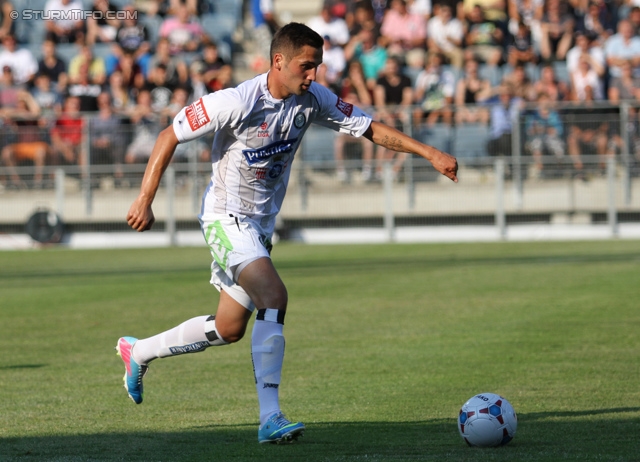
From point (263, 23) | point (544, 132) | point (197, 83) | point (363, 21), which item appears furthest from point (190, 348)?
point (263, 23)

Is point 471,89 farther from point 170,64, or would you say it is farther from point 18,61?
point 18,61

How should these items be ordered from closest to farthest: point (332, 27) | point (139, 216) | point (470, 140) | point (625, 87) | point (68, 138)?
point (139, 216) → point (470, 140) → point (625, 87) → point (68, 138) → point (332, 27)

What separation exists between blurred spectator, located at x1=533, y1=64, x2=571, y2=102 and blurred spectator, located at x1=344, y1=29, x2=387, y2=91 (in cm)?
347

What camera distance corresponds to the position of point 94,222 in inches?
934

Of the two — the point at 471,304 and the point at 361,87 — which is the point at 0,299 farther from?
the point at 361,87

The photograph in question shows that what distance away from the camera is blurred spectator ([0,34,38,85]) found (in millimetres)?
25219

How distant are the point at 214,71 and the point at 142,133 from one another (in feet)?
6.94

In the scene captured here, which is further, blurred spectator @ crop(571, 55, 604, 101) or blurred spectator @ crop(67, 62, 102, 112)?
blurred spectator @ crop(67, 62, 102, 112)

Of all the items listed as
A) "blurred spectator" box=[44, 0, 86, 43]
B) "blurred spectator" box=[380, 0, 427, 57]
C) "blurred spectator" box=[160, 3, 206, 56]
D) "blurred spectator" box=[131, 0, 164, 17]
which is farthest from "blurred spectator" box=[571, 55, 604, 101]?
"blurred spectator" box=[44, 0, 86, 43]

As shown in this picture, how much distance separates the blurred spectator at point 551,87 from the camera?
2291cm

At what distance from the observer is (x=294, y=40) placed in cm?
609

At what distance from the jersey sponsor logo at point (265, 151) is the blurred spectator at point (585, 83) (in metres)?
17.5

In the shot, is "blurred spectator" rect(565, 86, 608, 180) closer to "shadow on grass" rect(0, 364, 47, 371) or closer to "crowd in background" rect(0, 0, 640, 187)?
"crowd in background" rect(0, 0, 640, 187)

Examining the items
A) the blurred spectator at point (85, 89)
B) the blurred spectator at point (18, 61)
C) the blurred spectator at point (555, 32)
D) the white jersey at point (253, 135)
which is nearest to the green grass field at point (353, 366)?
the white jersey at point (253, 135)
